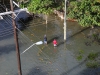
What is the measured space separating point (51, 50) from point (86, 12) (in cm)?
566

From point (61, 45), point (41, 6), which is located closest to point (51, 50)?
point (61, 45)

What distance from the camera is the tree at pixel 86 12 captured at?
923 inches

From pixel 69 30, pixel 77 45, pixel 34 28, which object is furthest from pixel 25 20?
pixel 77 45

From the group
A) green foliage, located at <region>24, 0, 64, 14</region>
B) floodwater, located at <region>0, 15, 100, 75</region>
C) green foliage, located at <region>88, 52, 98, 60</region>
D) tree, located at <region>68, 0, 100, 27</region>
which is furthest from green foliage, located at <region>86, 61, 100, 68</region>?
green foliage, located at <region>24, 0, 64, 14</region>

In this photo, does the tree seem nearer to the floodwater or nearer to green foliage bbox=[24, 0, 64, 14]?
the floodwater

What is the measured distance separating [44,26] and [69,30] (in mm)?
2913

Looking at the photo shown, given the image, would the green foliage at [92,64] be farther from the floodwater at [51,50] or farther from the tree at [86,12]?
the tree at [86,12]

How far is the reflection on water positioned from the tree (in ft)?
5.00

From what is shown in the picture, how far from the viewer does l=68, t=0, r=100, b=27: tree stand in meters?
23.5

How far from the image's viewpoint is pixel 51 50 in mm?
21531

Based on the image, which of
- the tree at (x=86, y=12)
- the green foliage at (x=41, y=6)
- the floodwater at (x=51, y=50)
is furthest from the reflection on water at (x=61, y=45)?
the green foliage at (x=41, y=6)

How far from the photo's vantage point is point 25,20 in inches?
1083

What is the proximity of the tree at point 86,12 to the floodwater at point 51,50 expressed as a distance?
4.93ft

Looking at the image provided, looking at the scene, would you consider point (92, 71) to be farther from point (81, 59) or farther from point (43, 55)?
point (43, 55)
